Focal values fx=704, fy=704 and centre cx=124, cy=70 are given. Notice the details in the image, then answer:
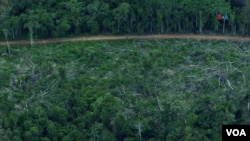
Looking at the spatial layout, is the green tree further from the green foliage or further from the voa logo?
the voa logo

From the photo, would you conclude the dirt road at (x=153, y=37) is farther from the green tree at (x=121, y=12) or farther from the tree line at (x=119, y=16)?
the green tree at (x=121, y=12)

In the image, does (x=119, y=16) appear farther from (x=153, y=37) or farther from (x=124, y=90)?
(x=124, y=90)

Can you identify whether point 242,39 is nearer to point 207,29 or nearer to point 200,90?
point 207,29

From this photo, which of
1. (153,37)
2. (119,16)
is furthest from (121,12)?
(153,37)

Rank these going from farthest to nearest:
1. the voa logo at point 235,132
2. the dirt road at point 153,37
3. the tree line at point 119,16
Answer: the dirt road at point 153,37
the tree line at point 119,16
the voa logo at point 235,132

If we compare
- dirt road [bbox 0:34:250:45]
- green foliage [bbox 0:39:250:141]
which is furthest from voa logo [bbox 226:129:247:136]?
dirt road [bbox 0:34:250:45]

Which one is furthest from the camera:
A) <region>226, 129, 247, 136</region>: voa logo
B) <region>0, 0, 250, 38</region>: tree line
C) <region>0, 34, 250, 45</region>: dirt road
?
<region>0, 34, 250, 45</region>: dirt road

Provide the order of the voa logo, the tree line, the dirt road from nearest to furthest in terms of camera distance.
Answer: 1. the voa logo
2. the tree line
3. the dirt road

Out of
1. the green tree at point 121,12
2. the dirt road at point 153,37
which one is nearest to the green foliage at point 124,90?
the dirt road at point 153,37

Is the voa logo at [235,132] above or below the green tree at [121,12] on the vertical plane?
below

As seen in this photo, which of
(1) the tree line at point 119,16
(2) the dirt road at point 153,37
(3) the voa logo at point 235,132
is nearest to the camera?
(3) the voa logo at point 235,132
